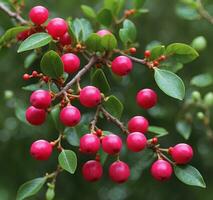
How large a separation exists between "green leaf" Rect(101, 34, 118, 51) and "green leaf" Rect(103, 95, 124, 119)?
14 centimetres

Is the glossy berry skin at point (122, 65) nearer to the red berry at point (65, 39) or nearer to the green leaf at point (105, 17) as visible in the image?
the red berry at point (65, 39)

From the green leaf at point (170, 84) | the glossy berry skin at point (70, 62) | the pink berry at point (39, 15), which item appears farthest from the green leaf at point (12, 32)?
the green leaf at point (170, 84)

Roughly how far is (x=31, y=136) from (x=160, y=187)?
1.86 ft

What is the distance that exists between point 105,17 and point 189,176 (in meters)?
0.58

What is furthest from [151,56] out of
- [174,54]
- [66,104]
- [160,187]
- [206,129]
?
[160,187]

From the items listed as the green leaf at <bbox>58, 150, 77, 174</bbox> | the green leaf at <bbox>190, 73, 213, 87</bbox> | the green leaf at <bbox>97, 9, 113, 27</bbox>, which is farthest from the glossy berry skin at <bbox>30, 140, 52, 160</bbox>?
the green leaf at <bbox>190, 73, 213, 87</bbox>

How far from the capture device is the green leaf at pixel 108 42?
1.40 meters

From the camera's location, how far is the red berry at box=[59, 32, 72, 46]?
4.71 feet

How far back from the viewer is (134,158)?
7.16 ft

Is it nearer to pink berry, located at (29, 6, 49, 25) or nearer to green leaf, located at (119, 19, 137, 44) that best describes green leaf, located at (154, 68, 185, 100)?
green leaf, located at (119, 19, 137, 44)

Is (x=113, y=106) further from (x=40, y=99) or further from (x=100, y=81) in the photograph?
(x=40, y=99)

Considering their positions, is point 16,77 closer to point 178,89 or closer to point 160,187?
point 160,187

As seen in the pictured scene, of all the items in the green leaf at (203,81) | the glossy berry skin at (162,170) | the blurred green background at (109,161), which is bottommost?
the blurred green background at (109,161)

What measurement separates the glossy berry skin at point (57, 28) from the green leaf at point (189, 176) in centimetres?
45
